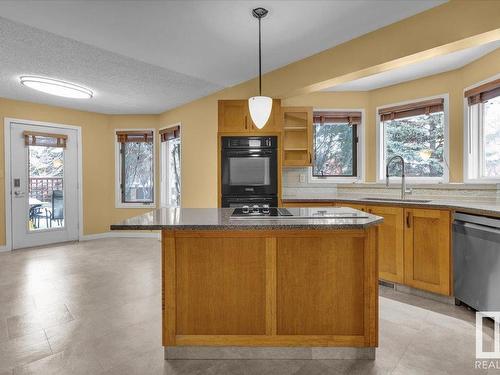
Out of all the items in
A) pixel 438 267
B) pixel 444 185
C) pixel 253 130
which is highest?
pixel 253 130

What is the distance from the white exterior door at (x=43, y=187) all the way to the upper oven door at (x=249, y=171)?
11.6ft

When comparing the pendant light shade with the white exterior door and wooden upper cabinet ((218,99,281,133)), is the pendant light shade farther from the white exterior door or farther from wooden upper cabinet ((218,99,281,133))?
the white exterior door

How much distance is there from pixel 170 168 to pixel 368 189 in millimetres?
3674

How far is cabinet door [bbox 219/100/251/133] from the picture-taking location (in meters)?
3.67

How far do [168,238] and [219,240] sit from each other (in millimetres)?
310

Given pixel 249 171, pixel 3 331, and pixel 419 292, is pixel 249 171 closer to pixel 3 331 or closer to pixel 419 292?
pixel 419 292

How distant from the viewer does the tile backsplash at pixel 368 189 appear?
3.07m

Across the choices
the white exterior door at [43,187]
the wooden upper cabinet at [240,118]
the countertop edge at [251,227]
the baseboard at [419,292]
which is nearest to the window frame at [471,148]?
the baseboard at [419,292]

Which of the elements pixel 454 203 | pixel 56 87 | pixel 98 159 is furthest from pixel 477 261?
pixel 98 159

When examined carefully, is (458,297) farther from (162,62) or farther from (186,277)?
(162,62)

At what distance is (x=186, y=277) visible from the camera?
1.88 m

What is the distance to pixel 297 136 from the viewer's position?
3973mm

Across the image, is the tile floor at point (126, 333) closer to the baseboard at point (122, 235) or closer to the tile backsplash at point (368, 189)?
the tile backsplash at point (368, 189)

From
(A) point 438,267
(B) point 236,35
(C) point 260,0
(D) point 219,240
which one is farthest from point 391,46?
(D) point 219,240
